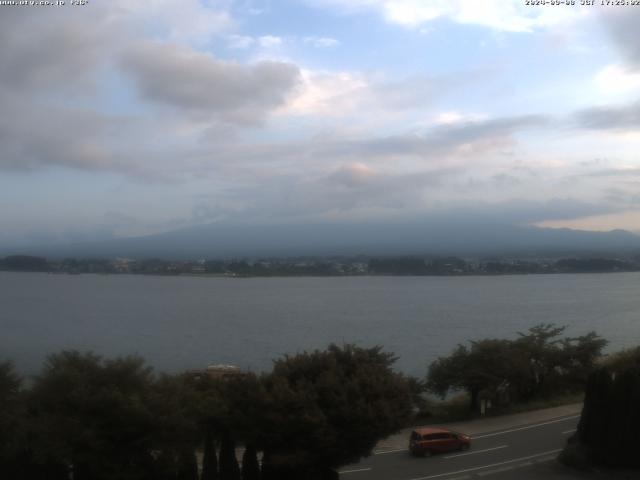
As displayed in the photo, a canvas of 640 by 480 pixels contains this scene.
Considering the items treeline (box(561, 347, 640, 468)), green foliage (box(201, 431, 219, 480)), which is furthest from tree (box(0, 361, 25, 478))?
treeline (box(561, 347, 640, 468))

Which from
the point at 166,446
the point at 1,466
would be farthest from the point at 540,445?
the point at 1,466

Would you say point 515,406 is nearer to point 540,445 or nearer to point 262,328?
point 540,445

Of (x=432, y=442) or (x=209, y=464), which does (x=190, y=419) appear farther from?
(x=432, y=442)

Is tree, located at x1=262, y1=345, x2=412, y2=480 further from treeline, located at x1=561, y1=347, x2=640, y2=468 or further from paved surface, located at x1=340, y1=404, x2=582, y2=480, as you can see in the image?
treeline, located at x1=561, y1=347, x2=640, y2=468

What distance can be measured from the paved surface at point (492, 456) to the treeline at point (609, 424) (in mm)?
544

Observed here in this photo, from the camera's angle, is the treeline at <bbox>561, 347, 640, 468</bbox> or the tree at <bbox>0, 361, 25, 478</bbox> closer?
the tree at <bbox>0, 361, 25, 478</bbox>

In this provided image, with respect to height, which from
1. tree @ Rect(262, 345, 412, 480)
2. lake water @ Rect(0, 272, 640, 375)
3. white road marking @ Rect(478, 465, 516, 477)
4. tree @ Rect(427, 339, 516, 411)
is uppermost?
tree @ Rect(262, 345, 412, 480)

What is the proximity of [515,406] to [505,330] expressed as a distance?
81.4ft

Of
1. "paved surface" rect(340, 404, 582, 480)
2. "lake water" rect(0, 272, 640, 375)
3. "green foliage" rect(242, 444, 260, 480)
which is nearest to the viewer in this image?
"green foliage" rect(242, 444, 260, 480)

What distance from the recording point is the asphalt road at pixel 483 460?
1163cm

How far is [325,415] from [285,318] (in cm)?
3882

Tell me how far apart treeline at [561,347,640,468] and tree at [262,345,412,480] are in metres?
3.65

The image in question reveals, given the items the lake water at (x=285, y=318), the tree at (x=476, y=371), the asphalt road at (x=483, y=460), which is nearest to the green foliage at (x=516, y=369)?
the tree at (x=476, y=371)

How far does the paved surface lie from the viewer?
11586 mm
